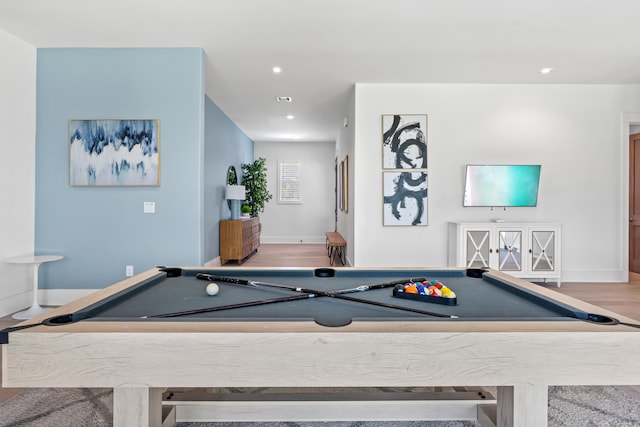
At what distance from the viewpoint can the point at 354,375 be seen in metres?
1.04

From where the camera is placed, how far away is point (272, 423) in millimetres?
1692

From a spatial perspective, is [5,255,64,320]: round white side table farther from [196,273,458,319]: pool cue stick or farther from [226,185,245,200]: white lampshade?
[226,185,245,200]: white lampshade

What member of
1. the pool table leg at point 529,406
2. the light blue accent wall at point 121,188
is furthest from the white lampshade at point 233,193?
the pool table leg at point 529,406

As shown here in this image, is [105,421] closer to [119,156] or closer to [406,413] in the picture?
[406,413]

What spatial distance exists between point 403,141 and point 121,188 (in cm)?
339

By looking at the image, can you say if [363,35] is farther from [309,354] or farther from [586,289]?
[586,289]

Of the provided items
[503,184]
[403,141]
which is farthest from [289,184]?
[503,184]

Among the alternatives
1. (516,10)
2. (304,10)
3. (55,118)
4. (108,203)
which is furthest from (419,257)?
(55,118)

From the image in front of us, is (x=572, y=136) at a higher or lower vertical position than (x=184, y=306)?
higher

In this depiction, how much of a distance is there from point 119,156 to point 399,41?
3.02 meters

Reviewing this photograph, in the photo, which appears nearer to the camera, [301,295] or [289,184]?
[301,295]

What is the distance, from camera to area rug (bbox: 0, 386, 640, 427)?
5.54ft

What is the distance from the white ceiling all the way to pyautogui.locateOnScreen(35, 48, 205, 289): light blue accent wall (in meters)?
0.21

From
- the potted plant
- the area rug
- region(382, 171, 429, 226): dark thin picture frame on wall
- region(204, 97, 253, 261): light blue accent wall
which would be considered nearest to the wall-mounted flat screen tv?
region(382, 171, 429, 226): dark thin picture frame on wall
